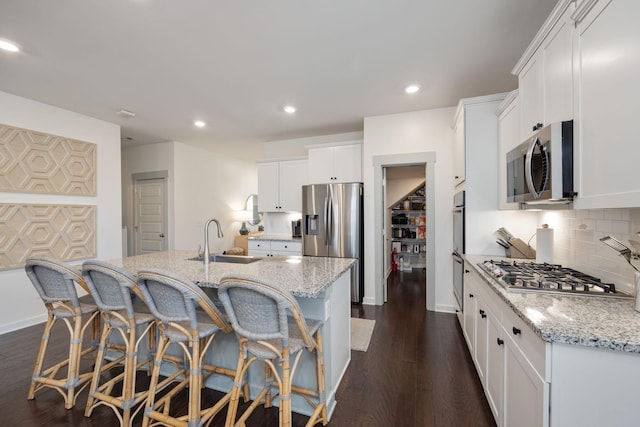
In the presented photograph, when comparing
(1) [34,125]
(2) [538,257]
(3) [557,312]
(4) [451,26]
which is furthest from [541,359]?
(1) [34,125]

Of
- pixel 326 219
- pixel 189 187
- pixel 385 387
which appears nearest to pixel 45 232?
pixel 189 187

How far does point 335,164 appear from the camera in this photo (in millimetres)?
4223

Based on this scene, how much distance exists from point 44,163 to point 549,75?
16.5 feet

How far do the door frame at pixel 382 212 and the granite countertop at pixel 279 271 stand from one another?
65.5 inches

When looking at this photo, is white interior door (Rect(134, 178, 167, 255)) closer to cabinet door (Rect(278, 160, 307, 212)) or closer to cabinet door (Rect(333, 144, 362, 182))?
cabinet door (Rect(278, 160, 307, 212))

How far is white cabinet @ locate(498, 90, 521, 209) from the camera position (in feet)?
7.12

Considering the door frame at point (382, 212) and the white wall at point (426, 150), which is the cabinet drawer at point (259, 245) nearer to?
the white wall at point (426, 150)

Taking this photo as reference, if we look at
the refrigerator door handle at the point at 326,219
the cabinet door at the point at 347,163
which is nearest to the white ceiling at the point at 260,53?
the cabinet door at the point at 347,163

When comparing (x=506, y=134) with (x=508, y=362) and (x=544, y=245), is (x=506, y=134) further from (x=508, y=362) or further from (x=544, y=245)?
(x=508, y=362)

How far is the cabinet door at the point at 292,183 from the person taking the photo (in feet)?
15.5

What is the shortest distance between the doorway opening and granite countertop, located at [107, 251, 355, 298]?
9.90 feet

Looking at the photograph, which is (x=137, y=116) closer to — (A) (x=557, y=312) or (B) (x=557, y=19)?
(B) (x=557, y=19)

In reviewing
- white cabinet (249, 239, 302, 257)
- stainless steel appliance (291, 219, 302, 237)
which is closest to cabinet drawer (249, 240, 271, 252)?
white cabinet (249, 239, 302, 257)

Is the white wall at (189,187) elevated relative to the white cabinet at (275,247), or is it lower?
elevated
